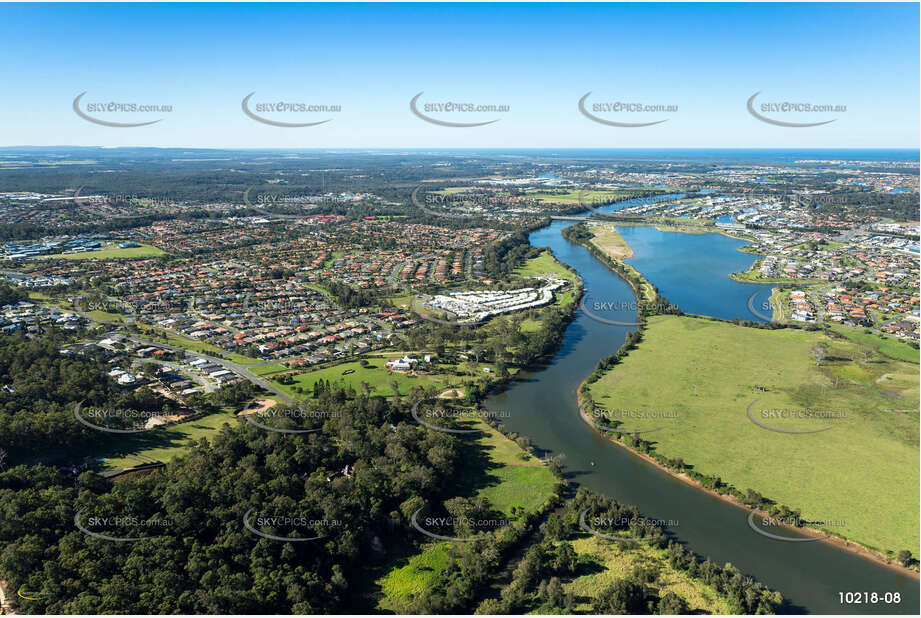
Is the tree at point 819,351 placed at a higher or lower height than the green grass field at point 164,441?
higher
